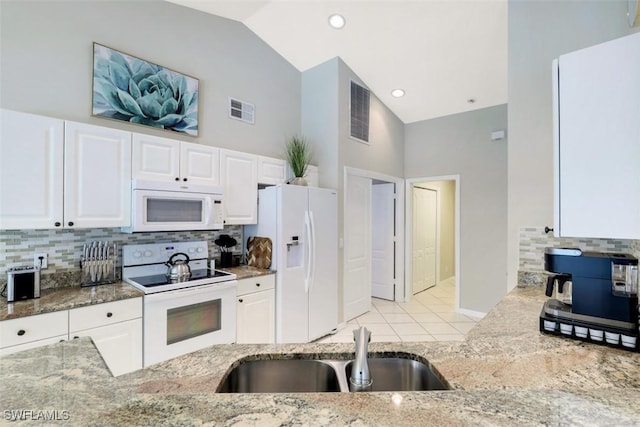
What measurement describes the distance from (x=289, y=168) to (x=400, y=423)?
10.4 ft

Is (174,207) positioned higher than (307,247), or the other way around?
(174,207)

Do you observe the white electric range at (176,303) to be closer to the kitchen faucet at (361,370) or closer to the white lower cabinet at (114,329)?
the white lower cabinet at (114,329)

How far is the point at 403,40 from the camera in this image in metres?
3.23

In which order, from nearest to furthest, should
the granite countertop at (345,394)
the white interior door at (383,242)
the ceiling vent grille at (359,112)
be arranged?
the granite countertop at (345,394) → the ceiling vent grille at (359,112) → the white interior door at (383,242)

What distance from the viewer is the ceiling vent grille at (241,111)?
10.9 ft

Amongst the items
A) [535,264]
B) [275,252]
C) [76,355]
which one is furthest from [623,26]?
[76,355]

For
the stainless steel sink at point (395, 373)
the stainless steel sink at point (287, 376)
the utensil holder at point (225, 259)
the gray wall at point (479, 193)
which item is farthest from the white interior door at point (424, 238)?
the stainless steel sink at point (287, 376)

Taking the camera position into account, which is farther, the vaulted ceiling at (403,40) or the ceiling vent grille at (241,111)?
the ceiling vent grille at (241,111)

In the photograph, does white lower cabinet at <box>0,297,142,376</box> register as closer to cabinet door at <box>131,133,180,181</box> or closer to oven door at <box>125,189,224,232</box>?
oven door at <box>125,189,224,232</box>

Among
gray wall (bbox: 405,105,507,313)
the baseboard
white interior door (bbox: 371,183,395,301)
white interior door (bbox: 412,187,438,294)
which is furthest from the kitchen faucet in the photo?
white interior door (bbox: 412,187,438,294)

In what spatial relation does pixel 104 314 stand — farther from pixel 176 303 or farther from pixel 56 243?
pixel 56 243

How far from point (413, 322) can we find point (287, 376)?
10.9 ft

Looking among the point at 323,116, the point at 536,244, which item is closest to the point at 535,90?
the point at 536,244

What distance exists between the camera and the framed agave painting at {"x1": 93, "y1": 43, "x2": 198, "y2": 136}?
2.41 metres
